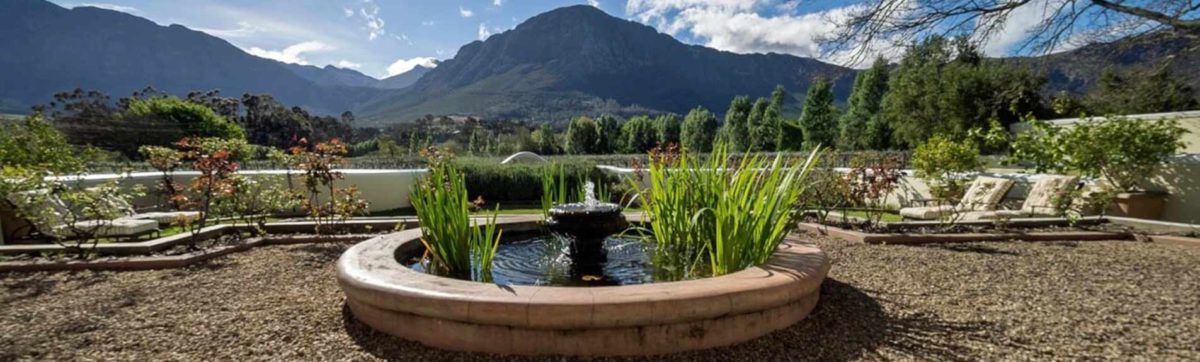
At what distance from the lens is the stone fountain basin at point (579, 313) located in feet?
7.16

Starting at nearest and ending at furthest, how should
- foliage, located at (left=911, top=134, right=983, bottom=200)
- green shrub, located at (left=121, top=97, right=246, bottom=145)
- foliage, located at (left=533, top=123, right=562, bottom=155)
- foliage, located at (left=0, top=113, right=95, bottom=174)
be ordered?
1. foliage, located at (left=0, top=113, right=95, bottom=174)
2. foliage, located at (left=911, top=134, right=983, bottom=200)
3. green shrub, located at (left=121, top=97, right=246, bottom=145)
4. foliage, located at (left=533, top=123, right=562, bottom=155)

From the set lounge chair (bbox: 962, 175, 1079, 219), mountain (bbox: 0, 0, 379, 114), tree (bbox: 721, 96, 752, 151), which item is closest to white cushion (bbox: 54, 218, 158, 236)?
lounge chair (bbox: 962, 175, 1079, 219)

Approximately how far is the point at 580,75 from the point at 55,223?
91712 millimetres

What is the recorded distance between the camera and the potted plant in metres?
6.75

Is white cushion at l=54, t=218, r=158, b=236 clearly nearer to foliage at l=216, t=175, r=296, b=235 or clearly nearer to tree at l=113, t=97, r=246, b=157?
foliage at l=216, t=175, r=296, b=235

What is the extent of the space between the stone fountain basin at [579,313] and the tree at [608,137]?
173ft

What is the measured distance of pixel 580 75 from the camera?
310 ft

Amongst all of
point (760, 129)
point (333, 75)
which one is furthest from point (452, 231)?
point (333, 75)

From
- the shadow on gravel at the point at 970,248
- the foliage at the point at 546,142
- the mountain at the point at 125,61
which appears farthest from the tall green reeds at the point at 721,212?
the mountain at the point at 125,61

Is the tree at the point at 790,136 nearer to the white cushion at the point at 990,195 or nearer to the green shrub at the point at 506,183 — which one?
the green shrub at the point at 506,183

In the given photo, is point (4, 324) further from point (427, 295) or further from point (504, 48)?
point (504, 48)

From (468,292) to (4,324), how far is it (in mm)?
2667

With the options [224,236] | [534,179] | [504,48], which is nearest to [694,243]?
[224,236]

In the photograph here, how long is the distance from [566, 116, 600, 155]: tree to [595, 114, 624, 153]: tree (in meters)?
0.49
